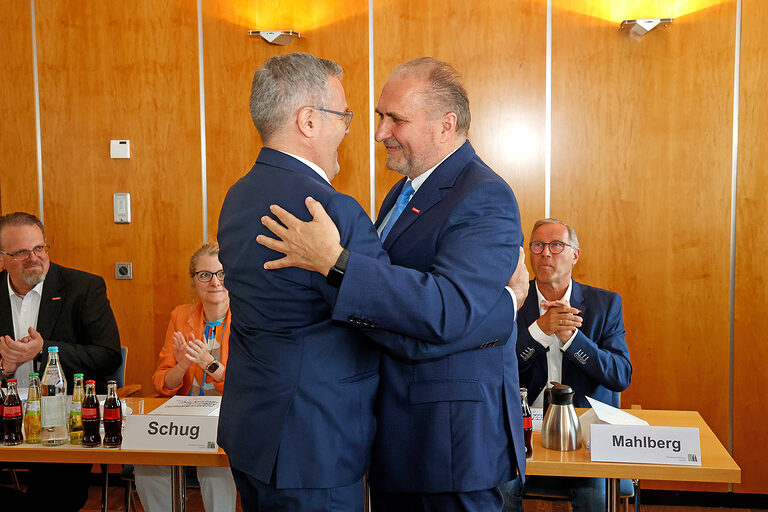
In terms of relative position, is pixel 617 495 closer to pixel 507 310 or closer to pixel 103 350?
pixel 507 310

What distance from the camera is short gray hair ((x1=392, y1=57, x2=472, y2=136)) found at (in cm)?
193

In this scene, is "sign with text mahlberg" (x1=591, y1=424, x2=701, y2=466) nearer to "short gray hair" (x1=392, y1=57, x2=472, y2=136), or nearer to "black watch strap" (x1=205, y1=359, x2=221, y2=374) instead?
"short gray hair" (x1=392, y1=57, x2=472, y2=136)

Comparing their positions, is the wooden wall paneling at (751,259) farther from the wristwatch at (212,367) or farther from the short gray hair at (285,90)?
the short gray hair at (285,90)

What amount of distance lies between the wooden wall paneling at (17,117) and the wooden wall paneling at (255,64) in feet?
3.96

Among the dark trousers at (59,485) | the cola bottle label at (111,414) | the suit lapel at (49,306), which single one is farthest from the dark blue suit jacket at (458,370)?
the suit lapel at (49,306)

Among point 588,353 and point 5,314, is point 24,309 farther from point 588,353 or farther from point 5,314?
point 588,353

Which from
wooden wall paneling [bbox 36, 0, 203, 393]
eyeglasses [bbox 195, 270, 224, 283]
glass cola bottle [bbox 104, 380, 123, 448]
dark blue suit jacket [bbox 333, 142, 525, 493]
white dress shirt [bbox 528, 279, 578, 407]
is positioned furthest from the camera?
wooden wall paneling [bbox 36, 0, 203, 393]

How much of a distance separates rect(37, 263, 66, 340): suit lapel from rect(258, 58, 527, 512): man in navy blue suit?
7.73 ft

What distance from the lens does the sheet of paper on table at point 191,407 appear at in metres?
2.56

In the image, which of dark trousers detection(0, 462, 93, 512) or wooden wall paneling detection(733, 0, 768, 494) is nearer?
dark trousers detection(0, 462, 93, 512)

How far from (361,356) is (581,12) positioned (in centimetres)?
338

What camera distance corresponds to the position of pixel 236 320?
5.72 ft

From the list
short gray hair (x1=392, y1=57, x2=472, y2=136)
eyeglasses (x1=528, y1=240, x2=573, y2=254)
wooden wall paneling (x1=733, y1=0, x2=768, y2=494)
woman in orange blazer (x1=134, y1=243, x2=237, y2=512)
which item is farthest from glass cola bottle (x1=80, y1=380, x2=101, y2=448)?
wooden wall paneling (x1=733, y1=0, x2=768, y2=494)

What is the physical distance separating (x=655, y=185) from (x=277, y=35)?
2442 millimetres
